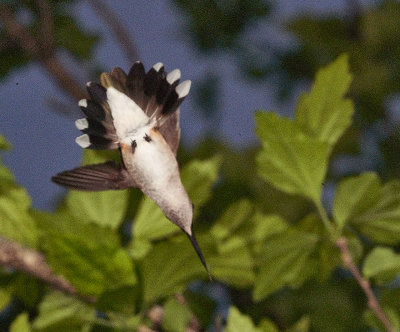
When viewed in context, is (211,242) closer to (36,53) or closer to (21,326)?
(21,326)

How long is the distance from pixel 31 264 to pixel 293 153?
0.22m

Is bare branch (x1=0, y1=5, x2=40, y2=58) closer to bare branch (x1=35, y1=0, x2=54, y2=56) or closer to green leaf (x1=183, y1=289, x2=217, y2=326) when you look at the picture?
bare branch (x1=35, y1=0, x2=54, y2=56)

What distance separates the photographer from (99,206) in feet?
1.49

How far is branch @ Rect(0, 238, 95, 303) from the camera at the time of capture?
39 centimetres

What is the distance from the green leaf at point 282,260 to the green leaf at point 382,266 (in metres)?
0.06

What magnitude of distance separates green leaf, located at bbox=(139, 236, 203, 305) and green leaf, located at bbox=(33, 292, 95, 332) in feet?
0.19

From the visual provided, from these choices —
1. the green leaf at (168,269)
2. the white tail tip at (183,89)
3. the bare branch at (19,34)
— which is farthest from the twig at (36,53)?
the white tail tip at (183,89)

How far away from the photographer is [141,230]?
43cm

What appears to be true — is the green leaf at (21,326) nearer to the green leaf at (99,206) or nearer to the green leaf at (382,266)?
the green leaf at (99,206)

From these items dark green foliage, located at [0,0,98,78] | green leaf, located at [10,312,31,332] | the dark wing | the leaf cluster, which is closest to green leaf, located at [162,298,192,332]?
the leaf cluster

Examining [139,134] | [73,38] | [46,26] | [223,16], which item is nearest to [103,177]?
[139,134]

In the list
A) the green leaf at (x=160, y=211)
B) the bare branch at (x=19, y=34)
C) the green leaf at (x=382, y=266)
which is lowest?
the green leaf at (x=382, y=266)

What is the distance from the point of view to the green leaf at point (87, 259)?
38 cm

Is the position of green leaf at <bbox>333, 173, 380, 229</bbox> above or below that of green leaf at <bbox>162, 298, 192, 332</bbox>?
above
